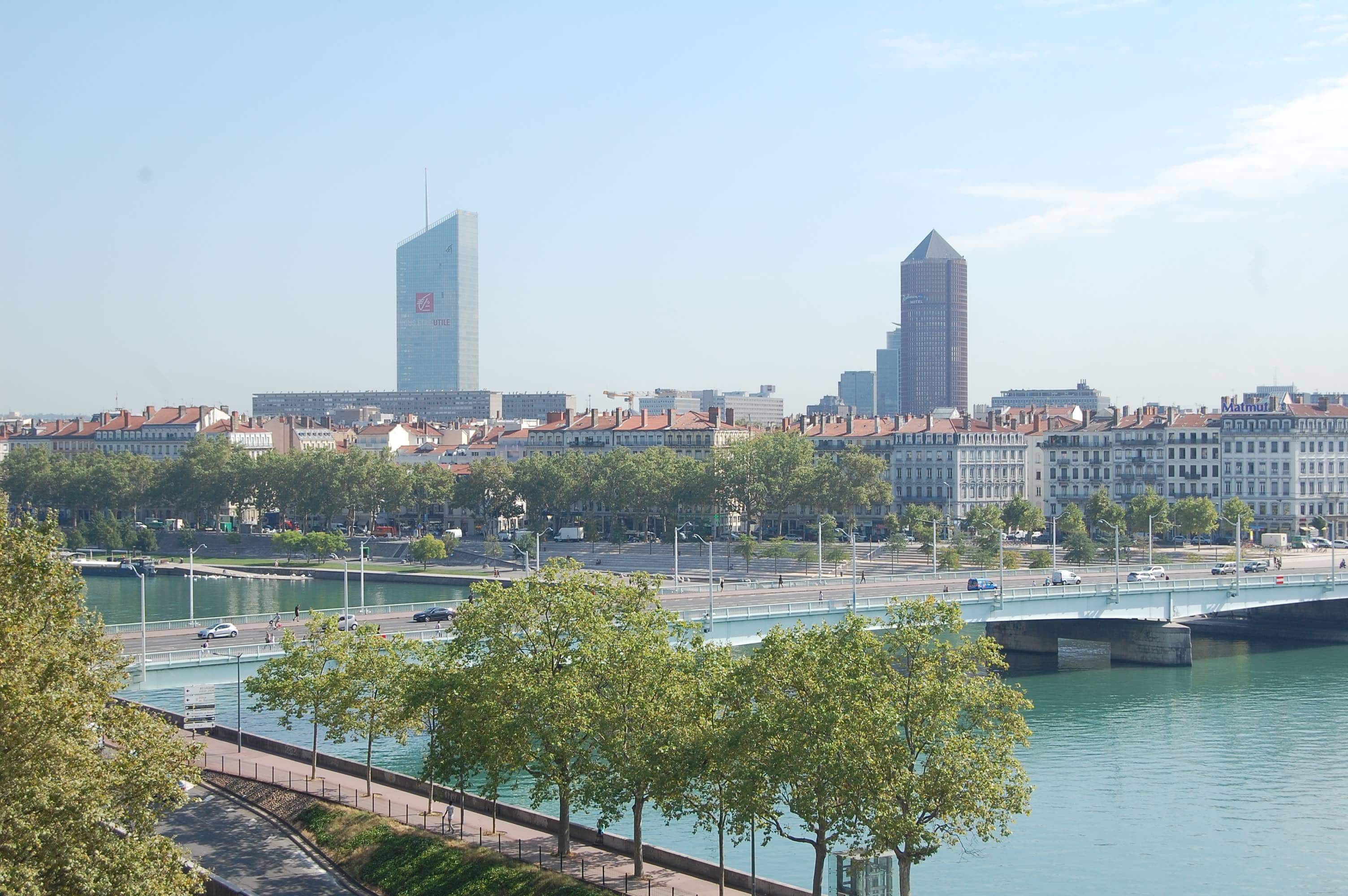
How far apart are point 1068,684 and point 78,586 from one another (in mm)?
57635

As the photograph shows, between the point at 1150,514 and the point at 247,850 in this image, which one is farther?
the point at 1150,514

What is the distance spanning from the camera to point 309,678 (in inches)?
1881

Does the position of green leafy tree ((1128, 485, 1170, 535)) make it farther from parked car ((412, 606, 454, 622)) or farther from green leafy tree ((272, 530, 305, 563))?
parked car ((412, 606, 454, 622))

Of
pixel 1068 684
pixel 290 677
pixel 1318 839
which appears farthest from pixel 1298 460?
pixel 290 677

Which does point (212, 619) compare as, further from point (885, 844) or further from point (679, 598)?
point (885, 844)

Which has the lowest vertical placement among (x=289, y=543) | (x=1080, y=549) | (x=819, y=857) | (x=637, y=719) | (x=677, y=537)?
(x=819, y=857)

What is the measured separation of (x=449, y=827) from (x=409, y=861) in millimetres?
2353

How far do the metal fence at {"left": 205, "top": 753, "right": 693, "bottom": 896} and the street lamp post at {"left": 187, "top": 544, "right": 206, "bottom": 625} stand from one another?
20.0m

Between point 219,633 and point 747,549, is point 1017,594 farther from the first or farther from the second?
point 747,549

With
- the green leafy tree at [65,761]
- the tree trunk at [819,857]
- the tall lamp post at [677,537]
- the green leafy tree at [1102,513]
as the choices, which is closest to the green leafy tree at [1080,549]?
the green leafy tree at [1102,513]

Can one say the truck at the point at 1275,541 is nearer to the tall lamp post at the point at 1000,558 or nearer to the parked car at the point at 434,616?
the tall lamp post at the point at 1000,558

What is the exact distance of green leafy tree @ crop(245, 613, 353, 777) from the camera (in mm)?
47188

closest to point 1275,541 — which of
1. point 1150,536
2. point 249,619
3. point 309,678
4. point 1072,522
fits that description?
point 1072,522

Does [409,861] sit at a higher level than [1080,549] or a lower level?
lower
